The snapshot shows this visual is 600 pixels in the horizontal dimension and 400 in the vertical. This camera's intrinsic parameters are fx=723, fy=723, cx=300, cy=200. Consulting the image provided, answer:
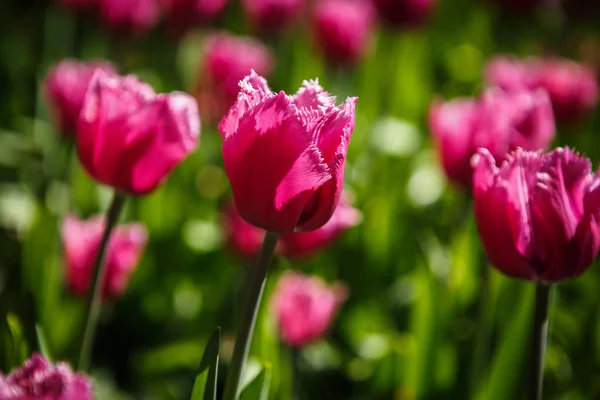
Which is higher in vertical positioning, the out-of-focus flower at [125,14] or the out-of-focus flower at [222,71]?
the out-of-focus flower at [125,14]

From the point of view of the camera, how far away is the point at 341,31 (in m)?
1.64

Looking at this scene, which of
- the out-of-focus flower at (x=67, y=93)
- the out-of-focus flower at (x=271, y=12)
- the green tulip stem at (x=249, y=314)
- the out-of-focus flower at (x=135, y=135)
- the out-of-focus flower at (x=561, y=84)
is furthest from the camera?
the out-of-focus flower at (x=271, y=12)

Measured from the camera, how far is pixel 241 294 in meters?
1.09

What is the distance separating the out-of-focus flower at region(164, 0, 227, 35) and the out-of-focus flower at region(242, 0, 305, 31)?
147mm

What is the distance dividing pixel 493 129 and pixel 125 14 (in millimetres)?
882

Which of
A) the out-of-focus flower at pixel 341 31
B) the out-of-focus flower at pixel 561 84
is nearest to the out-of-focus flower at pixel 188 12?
the out-of-focus flower at pixel 341 31

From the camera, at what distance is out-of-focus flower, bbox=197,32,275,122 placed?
1.43 m

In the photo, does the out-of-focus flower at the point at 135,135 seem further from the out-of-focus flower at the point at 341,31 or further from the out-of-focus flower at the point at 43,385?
the out-of-focus flower at the point at 341,31

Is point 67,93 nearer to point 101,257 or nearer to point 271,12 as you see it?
point 101,257

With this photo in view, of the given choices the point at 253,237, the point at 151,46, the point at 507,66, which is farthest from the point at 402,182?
the point at 151,46

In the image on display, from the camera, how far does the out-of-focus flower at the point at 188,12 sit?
156 centimetres

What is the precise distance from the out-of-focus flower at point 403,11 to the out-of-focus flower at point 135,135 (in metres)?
1.07

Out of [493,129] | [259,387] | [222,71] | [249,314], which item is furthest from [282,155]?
[222,71]

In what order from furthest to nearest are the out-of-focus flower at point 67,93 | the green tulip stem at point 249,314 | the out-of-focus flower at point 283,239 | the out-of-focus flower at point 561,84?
the out-of-focus flower at point 561,84
the out-of-focus flower at point 67,93
the out-of-focus flower at point 283,239
the green tulip stem at point 249,314
